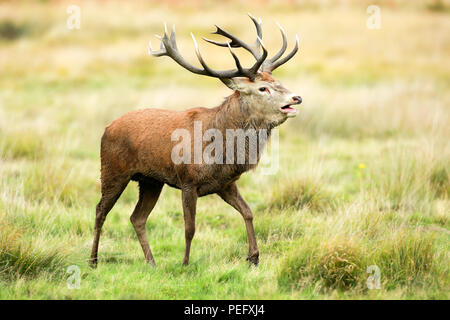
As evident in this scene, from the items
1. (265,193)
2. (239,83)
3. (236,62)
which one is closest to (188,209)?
(239,83)

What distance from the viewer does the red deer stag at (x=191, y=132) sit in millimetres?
6285

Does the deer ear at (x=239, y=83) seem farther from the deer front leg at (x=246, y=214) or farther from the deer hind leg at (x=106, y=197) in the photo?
the deer hind leg at (x=106, y=197)

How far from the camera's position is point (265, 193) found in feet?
29.3

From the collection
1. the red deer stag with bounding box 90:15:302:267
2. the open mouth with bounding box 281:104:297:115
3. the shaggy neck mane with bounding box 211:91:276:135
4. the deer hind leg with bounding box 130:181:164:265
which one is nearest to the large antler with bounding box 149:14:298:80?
the red deer stag with bounding box 90:15:302:267

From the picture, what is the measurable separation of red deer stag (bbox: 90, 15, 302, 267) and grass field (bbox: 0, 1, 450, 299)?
474mm

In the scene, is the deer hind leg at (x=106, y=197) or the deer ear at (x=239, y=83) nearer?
the deer ear at (x=239, y=83)

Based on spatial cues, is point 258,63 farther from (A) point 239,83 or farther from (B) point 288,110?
(B) point 288,110

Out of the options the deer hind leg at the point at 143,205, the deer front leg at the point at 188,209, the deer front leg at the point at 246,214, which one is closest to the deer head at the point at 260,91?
the deer front leg at the point at 246,214

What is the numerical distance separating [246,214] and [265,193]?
239 centimetres

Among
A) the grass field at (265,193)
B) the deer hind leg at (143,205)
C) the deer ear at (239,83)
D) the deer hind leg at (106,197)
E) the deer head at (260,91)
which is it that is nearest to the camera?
the grass field at (265,193)

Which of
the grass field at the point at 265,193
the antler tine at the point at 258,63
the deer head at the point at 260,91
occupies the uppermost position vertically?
the antler tine at the point at 258,63

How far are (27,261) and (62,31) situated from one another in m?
25.0

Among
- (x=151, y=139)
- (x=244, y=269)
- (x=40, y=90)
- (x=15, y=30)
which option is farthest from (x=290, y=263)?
(x=15, y=30)
